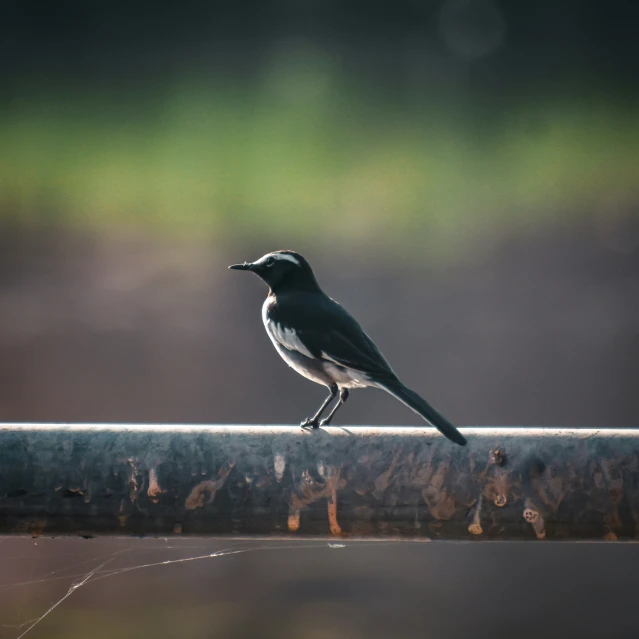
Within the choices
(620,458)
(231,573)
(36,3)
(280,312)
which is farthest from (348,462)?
(36,3)

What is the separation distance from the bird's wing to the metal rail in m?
0.66

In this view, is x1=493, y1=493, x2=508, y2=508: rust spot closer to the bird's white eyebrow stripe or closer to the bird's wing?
the bird's wing

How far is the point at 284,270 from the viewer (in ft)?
8.13

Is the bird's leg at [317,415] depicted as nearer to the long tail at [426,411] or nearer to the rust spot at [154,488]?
the long tail at [426,411]

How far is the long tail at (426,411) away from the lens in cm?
136

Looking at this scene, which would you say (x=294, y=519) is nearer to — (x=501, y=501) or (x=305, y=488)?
(x=305, y=488)

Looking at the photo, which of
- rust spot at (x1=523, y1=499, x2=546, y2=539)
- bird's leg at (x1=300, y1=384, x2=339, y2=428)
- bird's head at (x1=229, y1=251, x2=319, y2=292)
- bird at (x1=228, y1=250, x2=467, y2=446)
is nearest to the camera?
rust spot at (x1=523, y1=499, x2=546, y2=539)

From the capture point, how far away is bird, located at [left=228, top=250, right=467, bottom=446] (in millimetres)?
2016

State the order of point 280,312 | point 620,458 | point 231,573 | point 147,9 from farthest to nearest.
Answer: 1. point 147,9
2. point 231,573
3. point 280,312
4. point 620,458

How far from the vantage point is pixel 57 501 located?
130 centimetres

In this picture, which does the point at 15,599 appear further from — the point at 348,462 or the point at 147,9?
the point at 147,9

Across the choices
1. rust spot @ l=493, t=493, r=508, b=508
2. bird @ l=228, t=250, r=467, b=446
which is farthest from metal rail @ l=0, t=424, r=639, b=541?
bird @ l=228, t=250, r=467, b=446

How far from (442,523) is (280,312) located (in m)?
1.11

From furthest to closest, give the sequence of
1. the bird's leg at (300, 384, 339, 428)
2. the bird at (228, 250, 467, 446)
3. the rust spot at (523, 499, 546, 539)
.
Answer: the bird's leg at (300, 384, 339, 428), the bird at (228, 250, 467, 446), the rust spot at (523, 499, 546, 539)
